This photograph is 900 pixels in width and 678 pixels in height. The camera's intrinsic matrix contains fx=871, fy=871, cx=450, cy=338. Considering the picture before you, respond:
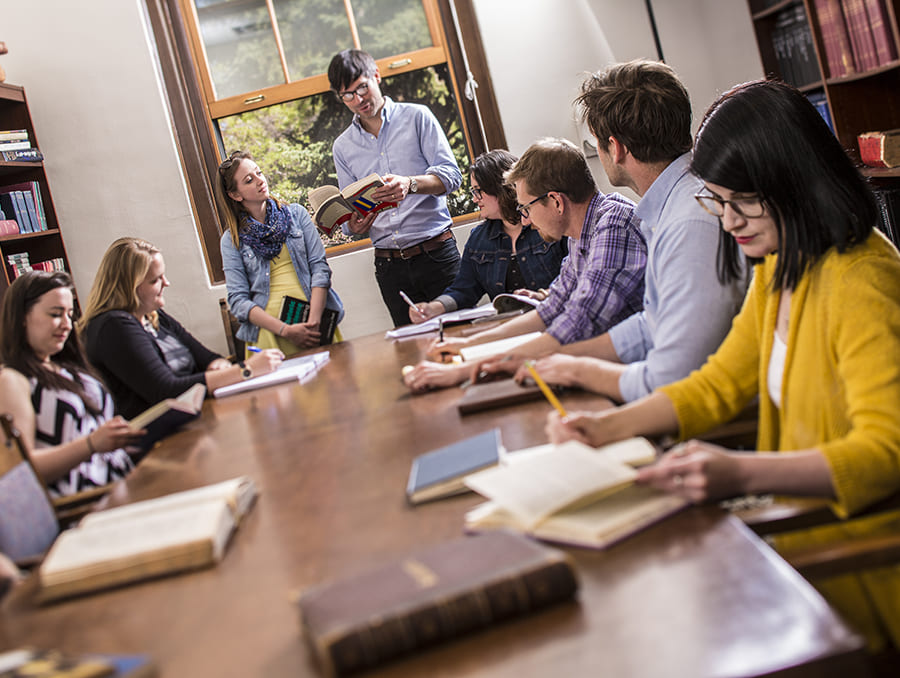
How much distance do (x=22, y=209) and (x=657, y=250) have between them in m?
3.92

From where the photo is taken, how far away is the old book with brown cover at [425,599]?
775 millimetres

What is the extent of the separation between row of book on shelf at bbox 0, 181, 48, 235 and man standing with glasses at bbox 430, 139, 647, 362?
2995 mm

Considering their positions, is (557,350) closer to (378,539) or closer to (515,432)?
(515,432)

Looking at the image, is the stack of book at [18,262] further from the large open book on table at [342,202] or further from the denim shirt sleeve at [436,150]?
the denim shirt sleeve at [436,150]

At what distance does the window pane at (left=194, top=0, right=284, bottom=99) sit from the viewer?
16.0 feet

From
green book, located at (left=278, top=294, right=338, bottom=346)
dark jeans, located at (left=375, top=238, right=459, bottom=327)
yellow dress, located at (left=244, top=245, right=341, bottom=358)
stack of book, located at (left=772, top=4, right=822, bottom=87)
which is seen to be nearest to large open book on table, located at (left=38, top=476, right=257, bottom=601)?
green book, located at (left=278, top=294, right=338, bottom=346)

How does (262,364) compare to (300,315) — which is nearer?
(262,364)

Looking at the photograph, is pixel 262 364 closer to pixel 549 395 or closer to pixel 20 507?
pixel 20 507

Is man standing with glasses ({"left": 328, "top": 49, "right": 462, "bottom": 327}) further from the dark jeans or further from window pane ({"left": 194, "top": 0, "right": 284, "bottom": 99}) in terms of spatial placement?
window pane ({"left": 194, "top": 0, "right": 284, "bottom": 99})

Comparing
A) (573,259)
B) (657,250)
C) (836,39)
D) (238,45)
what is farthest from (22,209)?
(836,39)

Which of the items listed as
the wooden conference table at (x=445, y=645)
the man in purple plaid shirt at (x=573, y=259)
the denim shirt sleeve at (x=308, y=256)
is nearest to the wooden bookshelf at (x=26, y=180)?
the denim shirt sleeve at (x=308, y=256)

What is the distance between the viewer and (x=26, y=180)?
479cm

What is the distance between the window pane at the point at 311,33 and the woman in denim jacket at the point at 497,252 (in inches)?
70.1

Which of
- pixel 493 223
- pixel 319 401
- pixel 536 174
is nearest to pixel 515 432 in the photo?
pixel 319 401
